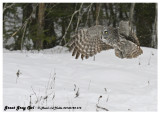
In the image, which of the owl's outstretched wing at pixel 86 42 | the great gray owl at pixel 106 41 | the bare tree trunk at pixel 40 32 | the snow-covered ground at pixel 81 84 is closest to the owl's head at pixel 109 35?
the great gray owl at pixel 106 41

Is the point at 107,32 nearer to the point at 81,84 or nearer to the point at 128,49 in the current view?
the point at 128,49

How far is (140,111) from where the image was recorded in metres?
3.97

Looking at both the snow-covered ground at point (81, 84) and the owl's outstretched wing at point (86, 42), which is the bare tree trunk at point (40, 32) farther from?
the owl's outstretched wing at point (86, 42)

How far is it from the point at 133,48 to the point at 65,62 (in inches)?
76.3

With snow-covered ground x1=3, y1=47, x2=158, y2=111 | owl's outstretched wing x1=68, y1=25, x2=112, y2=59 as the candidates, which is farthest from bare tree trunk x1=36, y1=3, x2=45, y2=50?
owl's outstretched wing x1=68, y1=25, x2=112, y2=59

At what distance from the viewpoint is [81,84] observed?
5.17 meters

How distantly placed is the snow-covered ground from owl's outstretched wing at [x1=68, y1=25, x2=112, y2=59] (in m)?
0.41

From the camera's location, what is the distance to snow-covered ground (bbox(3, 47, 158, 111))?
4.11 m

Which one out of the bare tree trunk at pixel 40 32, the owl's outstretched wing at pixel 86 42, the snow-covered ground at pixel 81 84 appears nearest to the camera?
the snow-covered ground at pixel 81 84

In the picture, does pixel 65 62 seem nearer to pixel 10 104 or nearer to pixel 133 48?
pixel 133 48

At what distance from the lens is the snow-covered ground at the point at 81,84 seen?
411 centimetres

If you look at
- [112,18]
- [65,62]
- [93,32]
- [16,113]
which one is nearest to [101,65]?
[65,62]

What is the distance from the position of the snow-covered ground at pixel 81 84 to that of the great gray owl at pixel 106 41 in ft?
1.40

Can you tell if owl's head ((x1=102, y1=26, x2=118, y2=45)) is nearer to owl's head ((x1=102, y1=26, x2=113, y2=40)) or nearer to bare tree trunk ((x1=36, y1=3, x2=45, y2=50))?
owl's head ((x1=102, y1=26, x2=113, y2=40))
